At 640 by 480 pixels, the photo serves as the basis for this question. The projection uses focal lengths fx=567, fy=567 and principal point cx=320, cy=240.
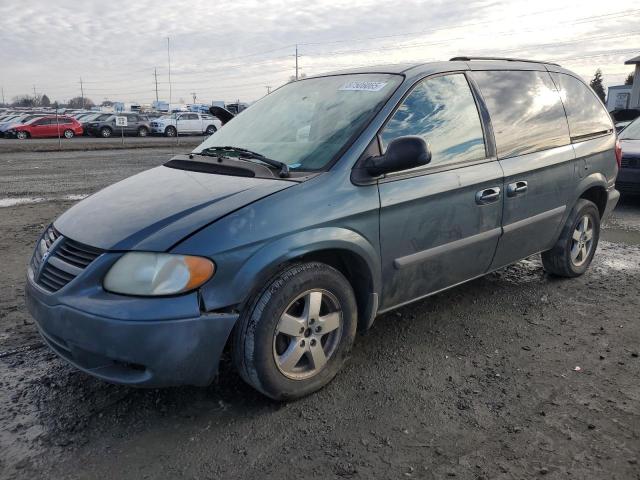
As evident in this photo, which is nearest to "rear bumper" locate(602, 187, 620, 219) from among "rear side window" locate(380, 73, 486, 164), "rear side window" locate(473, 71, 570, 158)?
"rear side window" locate(473, 71, 570, 158)

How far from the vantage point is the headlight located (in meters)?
2.52

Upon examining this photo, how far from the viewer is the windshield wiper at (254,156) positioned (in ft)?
10.1

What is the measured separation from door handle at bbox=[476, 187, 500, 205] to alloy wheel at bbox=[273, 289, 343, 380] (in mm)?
1271

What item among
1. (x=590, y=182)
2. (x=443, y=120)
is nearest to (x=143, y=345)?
(x=443, y=120)

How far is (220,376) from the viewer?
325cm

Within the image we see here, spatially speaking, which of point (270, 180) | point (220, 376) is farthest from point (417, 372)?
point (270, 180)

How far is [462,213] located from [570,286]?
6.13 ft

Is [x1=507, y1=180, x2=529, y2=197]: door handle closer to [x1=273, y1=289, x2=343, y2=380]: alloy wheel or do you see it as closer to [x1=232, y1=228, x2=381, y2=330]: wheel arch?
[x1=232, y1=228, x2=381, y2=330]: wheel arch

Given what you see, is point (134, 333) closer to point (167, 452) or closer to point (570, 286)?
point (167, 452)

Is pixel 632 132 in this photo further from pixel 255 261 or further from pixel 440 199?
pixel 255 261

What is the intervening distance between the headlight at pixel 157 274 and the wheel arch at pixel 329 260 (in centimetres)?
18

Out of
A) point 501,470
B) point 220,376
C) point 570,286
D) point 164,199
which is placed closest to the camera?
point 501,470

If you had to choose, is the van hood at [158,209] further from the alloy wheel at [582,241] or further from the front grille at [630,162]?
the front grille at [630,162]

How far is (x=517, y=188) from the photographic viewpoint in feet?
12.8
